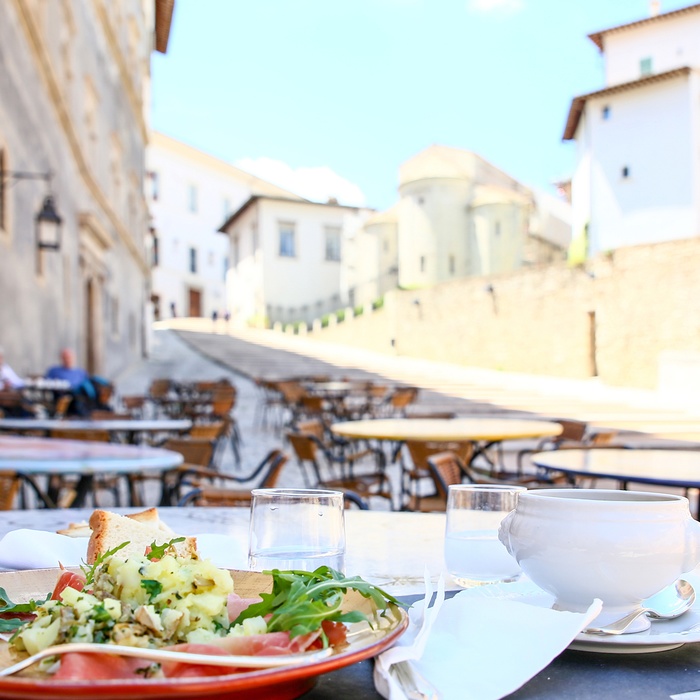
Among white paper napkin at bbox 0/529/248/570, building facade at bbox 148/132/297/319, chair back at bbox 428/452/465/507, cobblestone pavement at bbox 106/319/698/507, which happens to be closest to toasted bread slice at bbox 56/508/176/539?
white paper napkin at bbox 0/529/248/570

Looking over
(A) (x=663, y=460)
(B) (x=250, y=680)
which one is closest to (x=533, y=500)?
(B) (x=250, y=680)

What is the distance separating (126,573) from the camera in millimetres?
675

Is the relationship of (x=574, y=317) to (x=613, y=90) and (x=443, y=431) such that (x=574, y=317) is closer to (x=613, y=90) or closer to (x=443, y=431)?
(x=613, y=90)

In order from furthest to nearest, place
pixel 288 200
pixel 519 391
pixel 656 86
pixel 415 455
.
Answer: pixel 288 200, pixel 656 86, pixel 519 391, pixel 415 455

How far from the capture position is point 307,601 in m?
0.67

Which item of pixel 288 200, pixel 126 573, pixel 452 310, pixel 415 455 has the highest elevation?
pixel 288 200

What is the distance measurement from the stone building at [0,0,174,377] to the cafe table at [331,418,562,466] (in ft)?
16.6

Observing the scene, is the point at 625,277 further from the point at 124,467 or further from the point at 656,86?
the point at 124,467

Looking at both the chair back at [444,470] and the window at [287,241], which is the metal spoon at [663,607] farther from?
the window at [287,241]

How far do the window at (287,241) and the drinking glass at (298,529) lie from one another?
38.6 metres

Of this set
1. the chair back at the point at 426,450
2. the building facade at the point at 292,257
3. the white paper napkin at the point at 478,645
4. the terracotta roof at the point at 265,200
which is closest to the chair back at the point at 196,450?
the chair back at the point at 426,450

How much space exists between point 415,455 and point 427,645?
12.4 feet

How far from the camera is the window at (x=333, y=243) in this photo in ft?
134

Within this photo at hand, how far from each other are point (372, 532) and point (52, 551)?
590 millimetres
